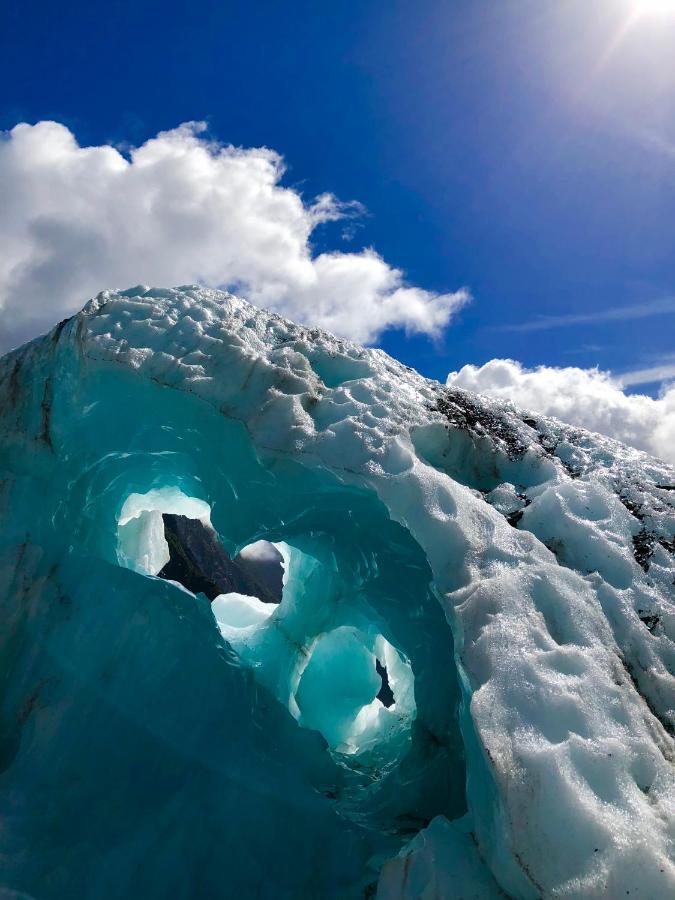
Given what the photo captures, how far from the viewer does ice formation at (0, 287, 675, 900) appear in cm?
296

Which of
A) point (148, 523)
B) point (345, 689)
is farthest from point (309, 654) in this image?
point (148, 523)

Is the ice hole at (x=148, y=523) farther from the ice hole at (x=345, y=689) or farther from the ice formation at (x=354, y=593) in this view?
the ice hole at (x=345, y=689)

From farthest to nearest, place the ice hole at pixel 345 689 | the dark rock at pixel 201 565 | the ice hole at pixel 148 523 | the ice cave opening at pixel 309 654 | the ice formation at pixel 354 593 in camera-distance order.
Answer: the dark rock at pixel 201 565, the ice hole at pixel 345 689, the ice cave opening at pixel 309 654, the ice hole at pixel 148 523, the ice formation at pixel 354 593

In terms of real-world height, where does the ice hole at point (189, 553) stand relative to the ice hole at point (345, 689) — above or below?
above

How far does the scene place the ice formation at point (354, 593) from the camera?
2955 mm

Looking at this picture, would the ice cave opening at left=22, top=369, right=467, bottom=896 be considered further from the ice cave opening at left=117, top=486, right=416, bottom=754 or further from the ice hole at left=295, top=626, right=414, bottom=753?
the ice hole at left=295, top=626, right=414, bottom=753

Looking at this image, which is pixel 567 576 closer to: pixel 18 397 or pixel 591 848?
pixel 591 848

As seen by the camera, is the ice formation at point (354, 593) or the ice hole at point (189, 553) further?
the ice hole at point (189, 553)

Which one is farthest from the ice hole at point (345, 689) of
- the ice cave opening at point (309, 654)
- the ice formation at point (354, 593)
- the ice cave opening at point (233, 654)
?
the ice formation at point (354, 593)

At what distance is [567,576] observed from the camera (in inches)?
145

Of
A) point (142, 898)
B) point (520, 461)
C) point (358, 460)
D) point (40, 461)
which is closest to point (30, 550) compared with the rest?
point (40, 461)

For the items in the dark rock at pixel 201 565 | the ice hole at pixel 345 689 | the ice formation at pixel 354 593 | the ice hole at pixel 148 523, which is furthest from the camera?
the dark rock at pixel 201 565

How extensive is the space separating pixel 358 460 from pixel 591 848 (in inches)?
104

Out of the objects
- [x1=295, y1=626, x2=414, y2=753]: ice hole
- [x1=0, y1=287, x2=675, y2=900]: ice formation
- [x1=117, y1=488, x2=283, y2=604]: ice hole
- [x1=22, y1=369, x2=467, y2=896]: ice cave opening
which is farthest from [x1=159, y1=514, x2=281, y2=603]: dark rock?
[x1=0, y1=287, x2=675, y2=900]: ice formation
